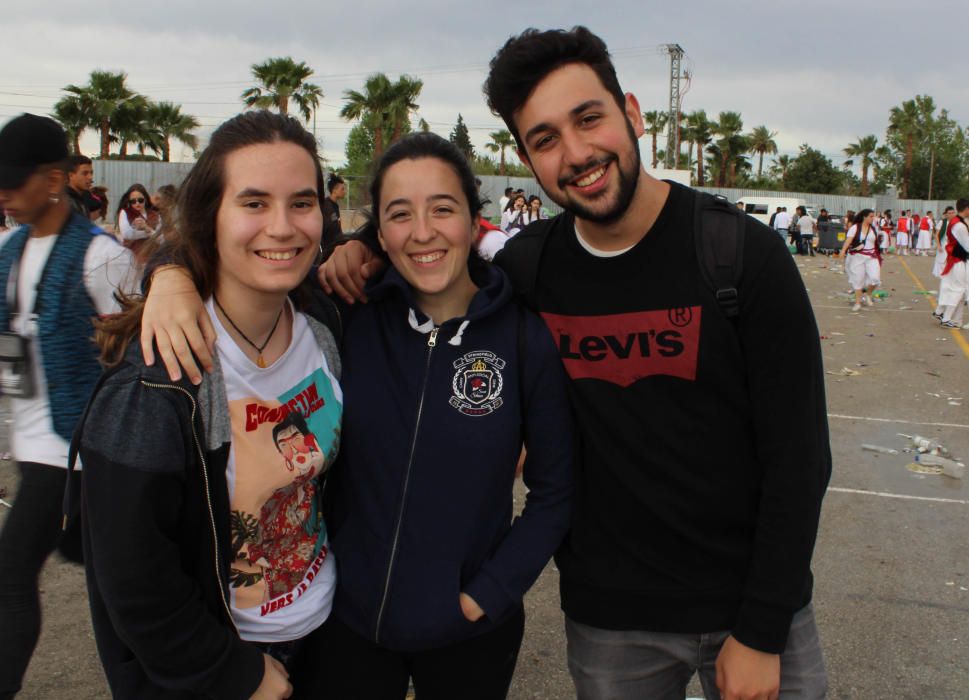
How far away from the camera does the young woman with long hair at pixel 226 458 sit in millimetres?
1593

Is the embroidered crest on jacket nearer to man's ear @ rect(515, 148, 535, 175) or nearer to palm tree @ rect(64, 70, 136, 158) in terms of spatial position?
man's ear @ rect(515, 148, 535, 175)

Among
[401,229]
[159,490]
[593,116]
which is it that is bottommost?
[159,490]

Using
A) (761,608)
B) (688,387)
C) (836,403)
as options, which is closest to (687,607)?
(761,608)

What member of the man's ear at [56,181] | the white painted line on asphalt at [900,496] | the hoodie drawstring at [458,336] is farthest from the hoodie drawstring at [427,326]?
the white painted line on asphalt at [900,496]

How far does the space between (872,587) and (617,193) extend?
337 cm

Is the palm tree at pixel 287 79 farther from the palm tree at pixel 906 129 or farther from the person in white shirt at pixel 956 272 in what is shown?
the palm tree at pixel 906 129

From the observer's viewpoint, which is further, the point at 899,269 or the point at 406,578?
the point at 899,269

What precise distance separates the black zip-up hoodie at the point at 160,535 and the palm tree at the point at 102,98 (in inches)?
1669

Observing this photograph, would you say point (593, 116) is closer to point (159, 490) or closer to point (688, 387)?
point (688, 387)

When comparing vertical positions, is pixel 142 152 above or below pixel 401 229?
above

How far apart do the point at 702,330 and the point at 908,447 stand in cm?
596

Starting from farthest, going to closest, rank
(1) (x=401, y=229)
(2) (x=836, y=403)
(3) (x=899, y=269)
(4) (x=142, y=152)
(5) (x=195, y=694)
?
1. (4) (x=142, y=152)
2. (3) (x=899, y=269)
3. (2) (x=836, y=403)
4. (1) (x=401, y=229)
5. (5) (x=195, y=694)

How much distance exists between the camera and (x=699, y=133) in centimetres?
6412

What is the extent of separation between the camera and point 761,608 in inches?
74.7
